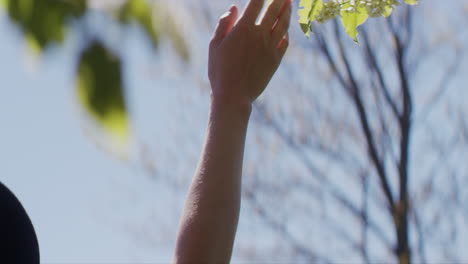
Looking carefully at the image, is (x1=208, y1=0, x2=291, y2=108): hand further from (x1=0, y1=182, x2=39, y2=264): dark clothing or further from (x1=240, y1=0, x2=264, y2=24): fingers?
(x1=0, y1=182, x2=39, y2=264): dark clothing

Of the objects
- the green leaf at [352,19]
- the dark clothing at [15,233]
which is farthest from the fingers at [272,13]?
the dark clothing at [15,233]

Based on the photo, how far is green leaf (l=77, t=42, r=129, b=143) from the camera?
18.0 inches

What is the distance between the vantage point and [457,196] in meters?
4.43

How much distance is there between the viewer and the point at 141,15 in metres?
0.60

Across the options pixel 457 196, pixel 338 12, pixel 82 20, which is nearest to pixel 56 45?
pixel 82 20

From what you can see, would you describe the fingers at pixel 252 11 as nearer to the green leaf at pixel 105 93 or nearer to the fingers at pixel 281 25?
the fingers at pixel 281 25

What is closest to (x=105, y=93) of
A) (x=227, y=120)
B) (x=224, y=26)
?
(x=227, y=120)

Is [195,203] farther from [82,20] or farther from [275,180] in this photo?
[275,180]

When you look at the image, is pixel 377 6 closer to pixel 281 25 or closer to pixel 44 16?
pixel 281 25

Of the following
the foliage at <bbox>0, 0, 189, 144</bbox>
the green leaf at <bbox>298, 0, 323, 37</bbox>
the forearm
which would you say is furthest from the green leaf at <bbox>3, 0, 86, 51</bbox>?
the green leaf at <bbox>298, 0, 323, 37</bbox>

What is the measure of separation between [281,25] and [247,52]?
64 mm

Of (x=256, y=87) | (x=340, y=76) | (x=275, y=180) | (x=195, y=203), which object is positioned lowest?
(x=195, y=203)

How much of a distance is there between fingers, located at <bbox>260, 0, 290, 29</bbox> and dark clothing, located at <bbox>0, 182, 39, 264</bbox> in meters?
0.35

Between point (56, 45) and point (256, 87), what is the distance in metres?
0.26
